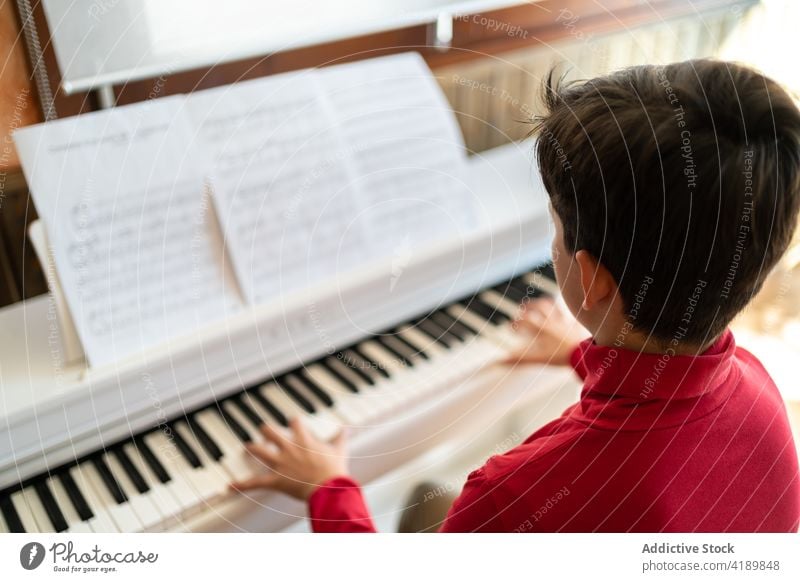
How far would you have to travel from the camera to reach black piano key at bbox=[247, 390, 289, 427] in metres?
0.94

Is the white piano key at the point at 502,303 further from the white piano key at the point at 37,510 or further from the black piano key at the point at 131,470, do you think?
the white piano key at the point at 37,510

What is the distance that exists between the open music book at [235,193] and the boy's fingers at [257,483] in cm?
20

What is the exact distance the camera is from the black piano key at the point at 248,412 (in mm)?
932

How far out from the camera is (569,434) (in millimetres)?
636

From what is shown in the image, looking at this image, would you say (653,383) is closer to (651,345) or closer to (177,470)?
(651,345)

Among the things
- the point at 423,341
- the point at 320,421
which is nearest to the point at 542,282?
the point at 423,341

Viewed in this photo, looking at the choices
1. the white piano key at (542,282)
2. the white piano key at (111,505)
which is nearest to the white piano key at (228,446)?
the white piano key at (111,505)

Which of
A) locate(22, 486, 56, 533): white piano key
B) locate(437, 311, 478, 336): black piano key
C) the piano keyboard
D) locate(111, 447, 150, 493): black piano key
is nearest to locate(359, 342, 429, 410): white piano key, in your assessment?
the piano keyboard

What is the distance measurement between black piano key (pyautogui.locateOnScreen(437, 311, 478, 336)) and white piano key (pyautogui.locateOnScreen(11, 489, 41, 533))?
2.04 ft

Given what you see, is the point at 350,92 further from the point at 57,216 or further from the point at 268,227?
the point at 57,216

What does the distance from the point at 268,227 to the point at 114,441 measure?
1.12ft

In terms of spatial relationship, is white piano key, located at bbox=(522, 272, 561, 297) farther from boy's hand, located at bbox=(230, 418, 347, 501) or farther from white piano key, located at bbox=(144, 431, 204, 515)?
white piano key, located at bbox=(144, 431, 204, 515)
